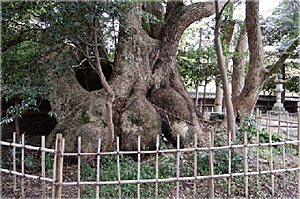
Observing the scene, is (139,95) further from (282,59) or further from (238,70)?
(238,70)

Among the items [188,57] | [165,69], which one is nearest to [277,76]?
[188,57]

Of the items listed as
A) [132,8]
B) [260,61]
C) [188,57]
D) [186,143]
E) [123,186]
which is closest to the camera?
[123,186]

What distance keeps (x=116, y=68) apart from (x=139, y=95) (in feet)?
2.56

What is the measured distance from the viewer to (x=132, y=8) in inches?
136

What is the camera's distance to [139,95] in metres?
4.75

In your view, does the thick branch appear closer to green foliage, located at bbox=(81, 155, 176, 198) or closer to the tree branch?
the tree branch

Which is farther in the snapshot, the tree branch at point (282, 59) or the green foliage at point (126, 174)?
the tree branch at point (282, 59)

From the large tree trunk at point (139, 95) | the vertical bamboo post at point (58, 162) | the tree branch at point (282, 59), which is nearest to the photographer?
the vertical bamboo post at point (58, 162)

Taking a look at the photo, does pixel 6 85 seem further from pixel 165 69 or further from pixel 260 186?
pixel 260 186

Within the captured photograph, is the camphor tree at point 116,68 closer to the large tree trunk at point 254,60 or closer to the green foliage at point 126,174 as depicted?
the green foliage at point 126,174

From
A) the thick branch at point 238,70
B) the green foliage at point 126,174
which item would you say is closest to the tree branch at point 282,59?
the thick branch at point 238,70

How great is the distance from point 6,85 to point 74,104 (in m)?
1.43

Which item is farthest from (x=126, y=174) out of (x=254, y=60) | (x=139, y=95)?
(x=254, y=60)

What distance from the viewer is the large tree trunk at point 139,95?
168 inches
